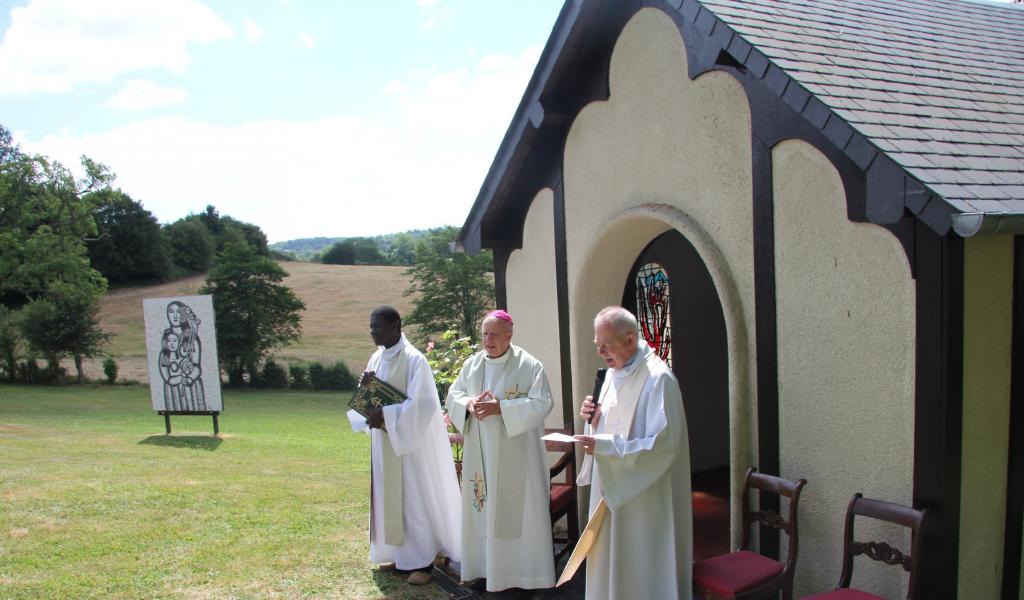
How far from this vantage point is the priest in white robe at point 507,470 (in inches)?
210

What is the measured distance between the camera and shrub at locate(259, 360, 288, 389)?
31953mm

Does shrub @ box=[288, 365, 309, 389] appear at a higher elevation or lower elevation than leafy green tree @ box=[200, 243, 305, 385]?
lower

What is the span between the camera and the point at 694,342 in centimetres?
831

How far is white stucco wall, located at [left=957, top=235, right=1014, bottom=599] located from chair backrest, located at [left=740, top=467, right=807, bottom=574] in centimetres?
80

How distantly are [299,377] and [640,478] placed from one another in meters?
29.0

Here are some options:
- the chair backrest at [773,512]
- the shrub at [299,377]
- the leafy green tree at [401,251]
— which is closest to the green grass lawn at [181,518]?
the chair backrest at [773,512]

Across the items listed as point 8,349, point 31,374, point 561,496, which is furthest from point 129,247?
point 561,496

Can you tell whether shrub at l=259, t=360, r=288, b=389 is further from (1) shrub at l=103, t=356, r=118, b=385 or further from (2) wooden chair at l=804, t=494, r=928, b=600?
(2) wooden chair at l=804, t=494, r=928, b=600

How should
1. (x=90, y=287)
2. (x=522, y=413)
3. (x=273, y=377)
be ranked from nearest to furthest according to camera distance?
(x=522, y=413) → (x=273, y=377) → (x=90, y=287)

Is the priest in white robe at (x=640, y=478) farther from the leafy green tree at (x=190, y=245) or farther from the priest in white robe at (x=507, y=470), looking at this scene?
the leafy green tree at (x=190, y=245)

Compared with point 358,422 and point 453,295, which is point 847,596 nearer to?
point 358,422

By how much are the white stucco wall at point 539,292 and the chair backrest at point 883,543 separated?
310cm

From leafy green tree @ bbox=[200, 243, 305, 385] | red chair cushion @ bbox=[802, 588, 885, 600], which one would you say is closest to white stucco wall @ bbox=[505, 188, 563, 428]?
red chair cushion @ bbox=[802, 588, 885, 600]

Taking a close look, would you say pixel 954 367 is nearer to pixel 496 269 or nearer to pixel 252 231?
pixel 496 269
